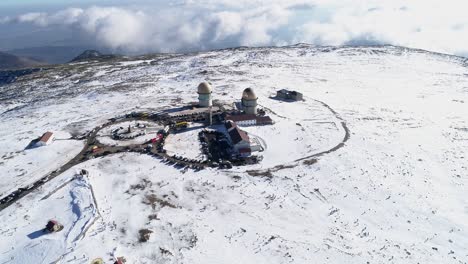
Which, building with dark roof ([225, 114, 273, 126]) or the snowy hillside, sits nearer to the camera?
the snowy hillside

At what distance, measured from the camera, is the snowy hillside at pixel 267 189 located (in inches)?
1195

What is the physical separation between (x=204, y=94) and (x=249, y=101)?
9647 millimetres

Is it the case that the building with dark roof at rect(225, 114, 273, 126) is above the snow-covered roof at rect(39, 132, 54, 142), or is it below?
above

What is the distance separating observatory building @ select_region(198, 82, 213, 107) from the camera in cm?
6431

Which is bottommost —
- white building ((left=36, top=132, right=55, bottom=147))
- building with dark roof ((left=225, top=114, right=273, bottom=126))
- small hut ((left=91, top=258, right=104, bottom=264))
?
small hut ((left=91, top=258, right=104, bottom=264))

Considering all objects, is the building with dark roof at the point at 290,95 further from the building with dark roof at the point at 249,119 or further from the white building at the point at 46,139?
the white building at the point at 46,139

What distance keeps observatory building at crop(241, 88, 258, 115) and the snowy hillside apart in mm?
5150

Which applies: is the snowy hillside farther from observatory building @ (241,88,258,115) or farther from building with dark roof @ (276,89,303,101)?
observatory building @ (241,88,258,115)

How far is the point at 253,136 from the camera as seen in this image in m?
53.5

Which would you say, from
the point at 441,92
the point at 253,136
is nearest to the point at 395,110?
the point at 441,92

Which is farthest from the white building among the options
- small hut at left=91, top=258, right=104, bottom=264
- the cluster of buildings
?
small hut at left=91, top=258, right=104, bottom=264

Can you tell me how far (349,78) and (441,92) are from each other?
2288 centimetres

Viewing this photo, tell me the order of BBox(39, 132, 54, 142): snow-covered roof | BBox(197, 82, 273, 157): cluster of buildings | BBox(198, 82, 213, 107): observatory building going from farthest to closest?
BBox(198, 82, 213, 107): observatory building, BBox(39, 132, 54, 142): snow-covered roof, BBox(197, 82, 273, 157): cluster of buildings

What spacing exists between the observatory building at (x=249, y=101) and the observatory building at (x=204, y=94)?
766 centimetres
